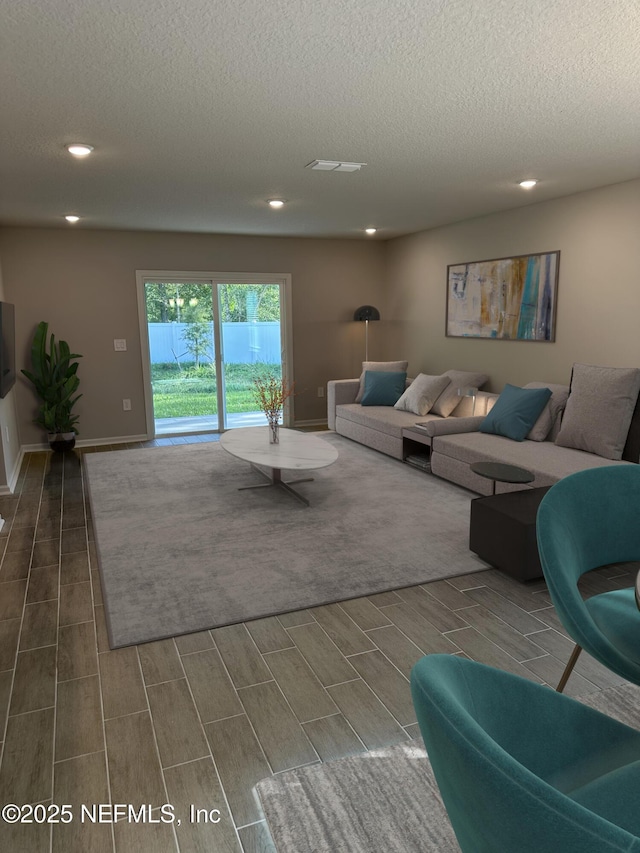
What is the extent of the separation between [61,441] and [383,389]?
12.0 feet

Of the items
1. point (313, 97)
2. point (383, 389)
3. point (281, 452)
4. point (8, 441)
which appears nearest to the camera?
point (313, 97)

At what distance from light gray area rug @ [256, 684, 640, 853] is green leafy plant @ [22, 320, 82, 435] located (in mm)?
5434

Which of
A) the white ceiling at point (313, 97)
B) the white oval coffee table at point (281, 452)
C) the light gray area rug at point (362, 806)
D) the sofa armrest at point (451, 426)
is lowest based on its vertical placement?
the light gray area rug at point (362, 806)

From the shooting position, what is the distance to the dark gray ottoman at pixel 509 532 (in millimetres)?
3193

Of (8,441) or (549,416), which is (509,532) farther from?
(8,441)

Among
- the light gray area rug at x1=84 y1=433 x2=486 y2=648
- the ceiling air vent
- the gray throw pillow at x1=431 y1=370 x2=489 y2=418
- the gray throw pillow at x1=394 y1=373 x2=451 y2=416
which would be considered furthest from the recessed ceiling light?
the gray throw pillow at x1=431 y1=370 x2=489 y2=418

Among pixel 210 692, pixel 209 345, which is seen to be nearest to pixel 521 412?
pixel 210 692

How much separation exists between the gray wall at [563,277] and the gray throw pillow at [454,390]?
160 mm

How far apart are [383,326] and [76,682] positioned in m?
6.62

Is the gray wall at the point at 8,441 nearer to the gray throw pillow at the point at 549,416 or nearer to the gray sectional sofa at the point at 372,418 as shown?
the gray sectional sofa at the point at 372,418

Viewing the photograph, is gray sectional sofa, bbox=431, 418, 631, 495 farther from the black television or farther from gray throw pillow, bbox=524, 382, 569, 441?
the black television

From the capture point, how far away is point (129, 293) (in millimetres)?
6980

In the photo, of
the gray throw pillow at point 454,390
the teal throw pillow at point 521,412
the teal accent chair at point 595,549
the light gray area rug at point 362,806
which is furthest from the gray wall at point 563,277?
the light gray area rug at point 362,806

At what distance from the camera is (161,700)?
2326 mm
